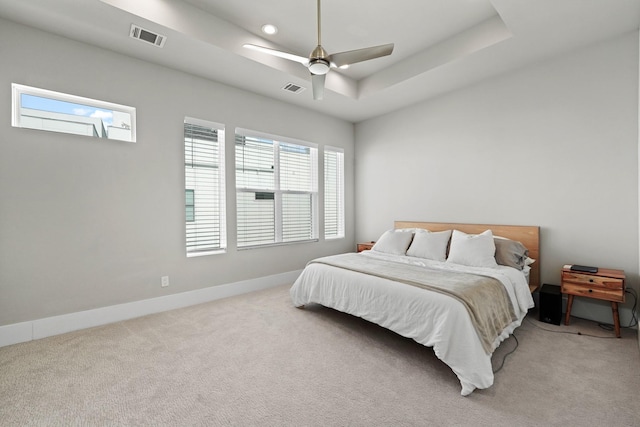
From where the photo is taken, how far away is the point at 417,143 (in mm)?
4688

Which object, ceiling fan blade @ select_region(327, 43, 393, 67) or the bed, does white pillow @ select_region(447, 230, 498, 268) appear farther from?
ceiling fan blade @ select_region(327, 43, 393, 67)

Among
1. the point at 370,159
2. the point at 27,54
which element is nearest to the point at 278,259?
the point at 370,159

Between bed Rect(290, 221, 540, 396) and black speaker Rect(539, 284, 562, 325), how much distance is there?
0.25 m

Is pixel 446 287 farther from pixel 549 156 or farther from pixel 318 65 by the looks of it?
pixel 549 156

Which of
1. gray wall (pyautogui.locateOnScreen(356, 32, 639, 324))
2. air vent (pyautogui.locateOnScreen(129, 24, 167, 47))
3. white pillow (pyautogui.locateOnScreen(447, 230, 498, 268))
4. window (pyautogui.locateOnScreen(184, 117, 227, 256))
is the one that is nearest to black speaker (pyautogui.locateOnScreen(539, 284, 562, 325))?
gray wall (pyautogui.locateOnScreen(356, 32, 639, 324))

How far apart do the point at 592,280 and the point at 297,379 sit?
292 cm

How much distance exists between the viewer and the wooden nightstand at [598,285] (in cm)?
266

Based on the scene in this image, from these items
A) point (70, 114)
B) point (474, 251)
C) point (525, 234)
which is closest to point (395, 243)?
point (474, 251)

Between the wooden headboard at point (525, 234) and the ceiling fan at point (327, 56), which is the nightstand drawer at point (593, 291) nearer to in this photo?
the wooden headboard at point (525, 234)

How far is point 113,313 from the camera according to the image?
10.3 feet

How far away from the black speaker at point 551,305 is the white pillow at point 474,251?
582 millimetres

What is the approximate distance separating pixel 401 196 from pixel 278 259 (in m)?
2.32

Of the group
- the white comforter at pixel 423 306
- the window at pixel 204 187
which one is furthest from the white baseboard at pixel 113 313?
the white comforter at pixel 423 306

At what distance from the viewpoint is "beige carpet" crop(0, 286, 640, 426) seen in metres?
1.73
